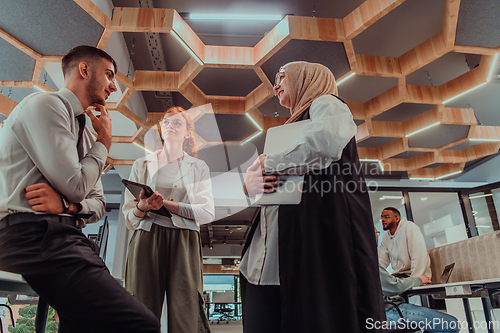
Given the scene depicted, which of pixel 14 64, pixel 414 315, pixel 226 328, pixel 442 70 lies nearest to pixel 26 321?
pixel 14 64

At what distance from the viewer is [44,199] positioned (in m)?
0.91

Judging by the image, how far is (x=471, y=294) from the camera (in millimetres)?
2154

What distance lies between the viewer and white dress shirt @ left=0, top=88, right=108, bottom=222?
0.93 metres

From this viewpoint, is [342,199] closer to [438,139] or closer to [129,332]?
[129,332]

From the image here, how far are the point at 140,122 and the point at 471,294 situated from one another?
12.5 ft

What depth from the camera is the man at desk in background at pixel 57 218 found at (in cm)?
84

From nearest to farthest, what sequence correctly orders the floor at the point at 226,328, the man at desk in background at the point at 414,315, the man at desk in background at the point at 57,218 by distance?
the man at desk in background at the point at 57,218 < the man at desk in background at the point at 414,315 < the floor at the point at 226,328

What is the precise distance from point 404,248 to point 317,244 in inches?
119

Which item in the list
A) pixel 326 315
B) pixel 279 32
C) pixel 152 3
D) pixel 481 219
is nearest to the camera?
pixel 326 315

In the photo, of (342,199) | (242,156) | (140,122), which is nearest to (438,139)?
(242,156)

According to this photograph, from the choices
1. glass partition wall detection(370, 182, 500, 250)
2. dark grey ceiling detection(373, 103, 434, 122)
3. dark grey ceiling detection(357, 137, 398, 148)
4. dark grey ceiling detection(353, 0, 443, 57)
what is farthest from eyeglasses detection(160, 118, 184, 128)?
glass partition wall detection(370, 182, 500, 250)

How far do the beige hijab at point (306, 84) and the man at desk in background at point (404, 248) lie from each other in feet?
8.82

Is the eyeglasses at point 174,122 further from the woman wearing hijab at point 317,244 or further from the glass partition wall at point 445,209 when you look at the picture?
the glass partition wall at point 445,209

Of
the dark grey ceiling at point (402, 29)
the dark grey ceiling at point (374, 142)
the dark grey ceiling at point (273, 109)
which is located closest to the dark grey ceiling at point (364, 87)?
the dark grey ceiling at point (402, 29)
